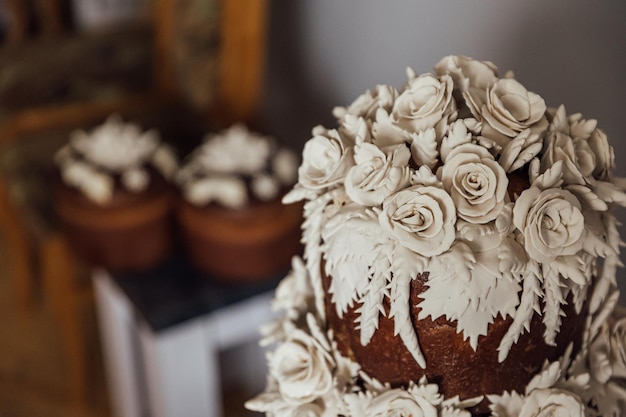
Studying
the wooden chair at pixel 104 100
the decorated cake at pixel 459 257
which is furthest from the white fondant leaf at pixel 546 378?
the wooden chair at pixel 104 100

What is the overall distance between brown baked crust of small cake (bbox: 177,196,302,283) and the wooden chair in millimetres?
442

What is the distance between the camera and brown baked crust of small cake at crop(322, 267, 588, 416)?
2.22 feet

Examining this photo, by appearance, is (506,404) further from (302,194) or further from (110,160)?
(110,160)

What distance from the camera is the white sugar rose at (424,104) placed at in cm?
67

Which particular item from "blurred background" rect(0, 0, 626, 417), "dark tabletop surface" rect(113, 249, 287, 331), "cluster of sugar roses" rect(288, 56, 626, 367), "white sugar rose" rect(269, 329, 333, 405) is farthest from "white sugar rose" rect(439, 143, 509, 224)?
"dark tabletop surface" rect(113, 249, 287, 331)

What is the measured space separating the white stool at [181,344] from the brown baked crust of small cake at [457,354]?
0.74m

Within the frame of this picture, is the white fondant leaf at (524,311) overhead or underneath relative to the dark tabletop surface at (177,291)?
underneath

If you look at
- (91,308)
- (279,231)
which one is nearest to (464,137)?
(279,231)

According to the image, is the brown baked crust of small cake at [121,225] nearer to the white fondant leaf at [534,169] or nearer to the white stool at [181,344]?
the white stool at [181,344]

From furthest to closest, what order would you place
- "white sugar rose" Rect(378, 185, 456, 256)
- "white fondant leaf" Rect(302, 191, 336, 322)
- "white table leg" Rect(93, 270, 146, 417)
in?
"white table leg" Rect(93, 270, 146, 417), "white fondant leaf" Rect(302, 191, 336, 322), "white sugar rose" Rect(378, 185, 456, 256)

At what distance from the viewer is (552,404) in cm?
69

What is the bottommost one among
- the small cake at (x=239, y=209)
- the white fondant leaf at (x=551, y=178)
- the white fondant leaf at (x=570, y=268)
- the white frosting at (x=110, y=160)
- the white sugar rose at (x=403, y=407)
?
the white sugar rose at (x=403, y=407)

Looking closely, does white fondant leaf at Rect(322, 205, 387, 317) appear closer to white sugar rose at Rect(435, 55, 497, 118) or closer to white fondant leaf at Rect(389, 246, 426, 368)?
white fondant leaf at Rect(389, 246, 426, 368)

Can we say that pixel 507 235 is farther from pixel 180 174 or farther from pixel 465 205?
pixel 180 174
